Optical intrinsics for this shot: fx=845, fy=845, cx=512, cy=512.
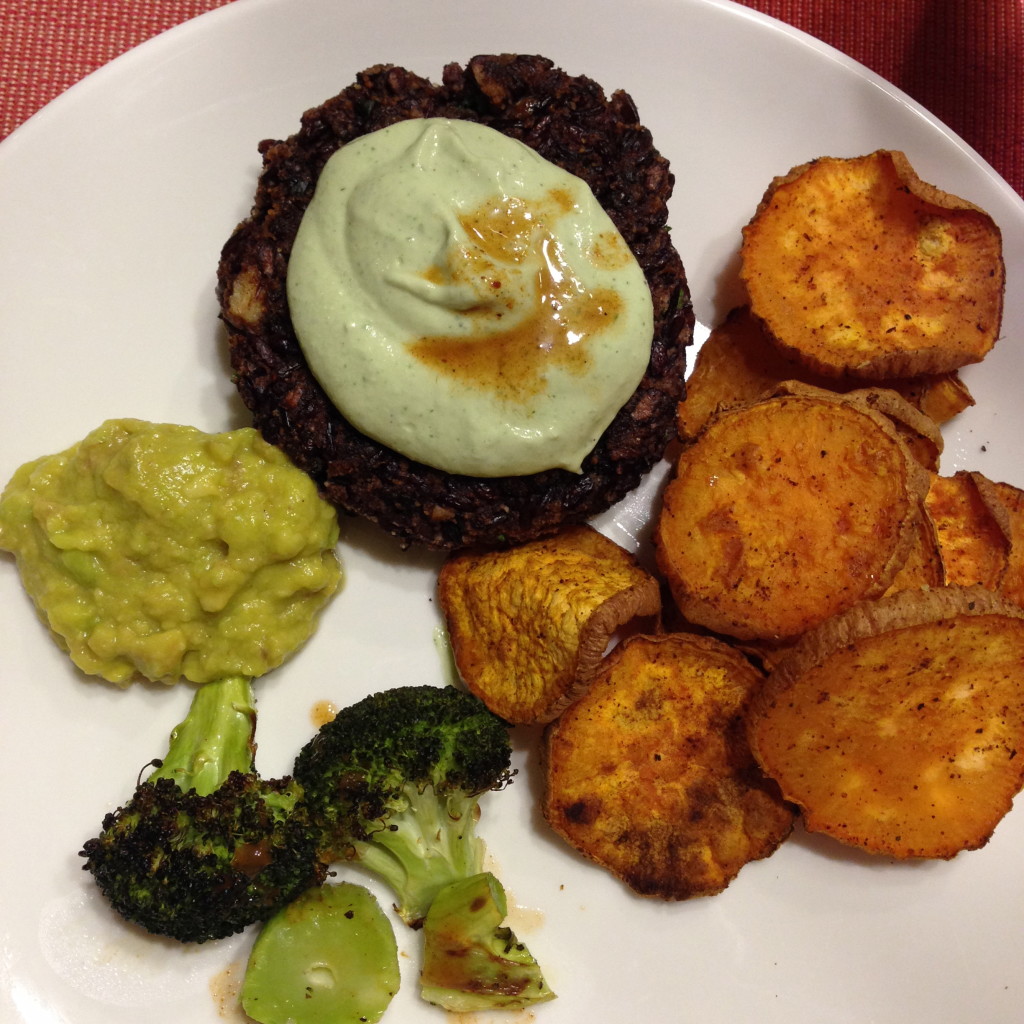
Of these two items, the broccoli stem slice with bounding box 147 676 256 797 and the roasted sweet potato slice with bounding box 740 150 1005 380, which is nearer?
the broccoli stem slice with bounding box 147 676 256 797

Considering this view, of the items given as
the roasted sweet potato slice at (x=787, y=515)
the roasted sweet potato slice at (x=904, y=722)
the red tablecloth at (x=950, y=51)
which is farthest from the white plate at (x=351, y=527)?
the red tablecloth at (x=950, y=51)

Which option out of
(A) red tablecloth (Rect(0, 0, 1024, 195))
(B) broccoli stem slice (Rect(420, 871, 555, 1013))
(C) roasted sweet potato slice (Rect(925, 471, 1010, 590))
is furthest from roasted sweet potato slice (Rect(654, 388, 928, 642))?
(A) red tablecloth (Rect(0, 0, 1024, 195))

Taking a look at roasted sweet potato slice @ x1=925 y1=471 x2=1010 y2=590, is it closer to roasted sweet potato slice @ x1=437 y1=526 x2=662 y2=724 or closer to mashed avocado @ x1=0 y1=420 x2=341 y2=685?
roasted sweet potato slice @ x1=437 y1=526 x2=662 y2=724

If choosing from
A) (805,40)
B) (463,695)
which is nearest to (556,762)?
(463,695)

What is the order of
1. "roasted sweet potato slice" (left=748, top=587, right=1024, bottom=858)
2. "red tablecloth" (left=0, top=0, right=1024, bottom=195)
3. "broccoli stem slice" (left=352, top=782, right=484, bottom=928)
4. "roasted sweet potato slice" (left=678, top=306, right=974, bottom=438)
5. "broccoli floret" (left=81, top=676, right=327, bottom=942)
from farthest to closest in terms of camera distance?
"red tablecloth" (left=0, top=0, right=1024, bottom=195) → "roasted sweet potato slice" (left=678, top=306, right=974, bottom=438) → "broccoli stem slice" (left=352, top=782, right=484, bottom=928) → "broccoli floret" (left=81, top=676, right=327, bottom=942) → "roasted sweet potato slice" (left=748, top=587, right=1024, bottom=858)

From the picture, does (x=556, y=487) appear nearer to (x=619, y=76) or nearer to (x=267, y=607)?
(x=267, y=607)

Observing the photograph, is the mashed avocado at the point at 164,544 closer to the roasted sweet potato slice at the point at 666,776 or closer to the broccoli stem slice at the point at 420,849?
the broccoli stem slice at the point at 420,849

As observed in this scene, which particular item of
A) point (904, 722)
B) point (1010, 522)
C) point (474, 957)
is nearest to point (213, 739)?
point (474, 957)

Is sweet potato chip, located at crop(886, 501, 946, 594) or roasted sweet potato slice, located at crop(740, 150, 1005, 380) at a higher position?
roasted sweet potato slice, located at crop(740, 150, 1005, 380)

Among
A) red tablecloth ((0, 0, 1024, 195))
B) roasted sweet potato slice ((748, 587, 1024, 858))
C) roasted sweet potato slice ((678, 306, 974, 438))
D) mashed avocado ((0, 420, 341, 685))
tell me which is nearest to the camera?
roasted sweet potato slice ((748, 587, 1024, 858))
